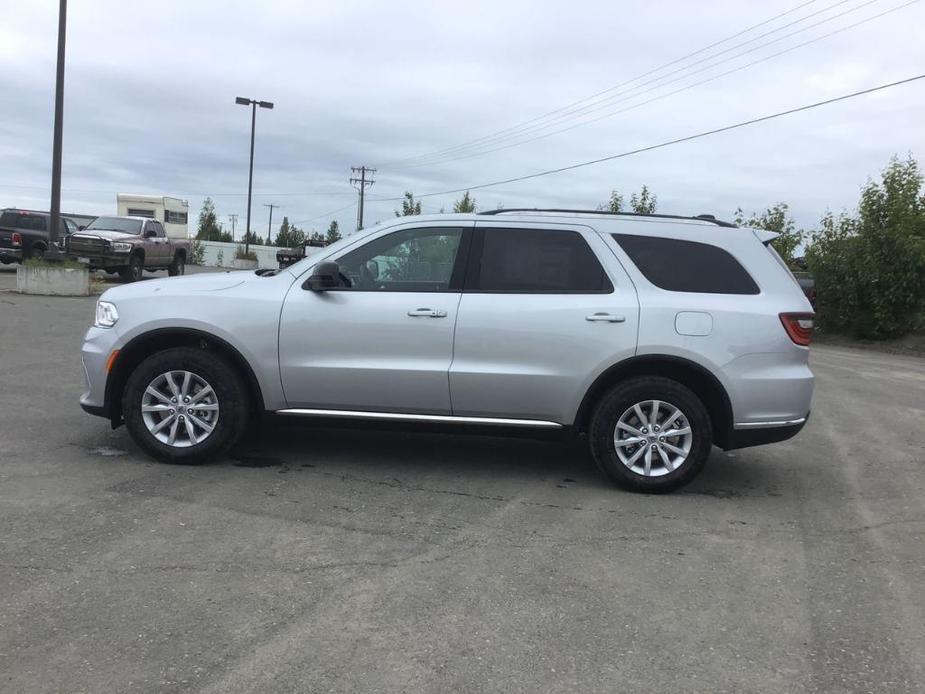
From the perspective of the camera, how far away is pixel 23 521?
4406 mm

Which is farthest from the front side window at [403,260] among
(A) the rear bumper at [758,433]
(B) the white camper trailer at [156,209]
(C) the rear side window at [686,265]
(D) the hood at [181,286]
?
(B) the white camper trailer at [156,209]

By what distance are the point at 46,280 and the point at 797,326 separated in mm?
17323

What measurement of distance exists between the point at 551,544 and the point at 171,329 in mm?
2971

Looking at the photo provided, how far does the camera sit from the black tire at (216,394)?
5578mm

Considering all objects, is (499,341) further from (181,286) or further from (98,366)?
(98,366)

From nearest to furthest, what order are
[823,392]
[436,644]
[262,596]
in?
[436,644]
[262,596]
[823,392]

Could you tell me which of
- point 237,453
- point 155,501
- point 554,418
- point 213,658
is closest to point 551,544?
point 554,418

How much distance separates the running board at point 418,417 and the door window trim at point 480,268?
2.81 ft

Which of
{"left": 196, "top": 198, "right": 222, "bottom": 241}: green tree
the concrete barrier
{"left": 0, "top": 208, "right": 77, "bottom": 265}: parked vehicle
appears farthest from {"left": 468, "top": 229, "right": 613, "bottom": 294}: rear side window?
{"left": 196, "top": 198, "right": 222, "bottom": 241}: green tree

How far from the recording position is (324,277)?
5.44 meters

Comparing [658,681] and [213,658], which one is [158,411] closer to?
[213,658]

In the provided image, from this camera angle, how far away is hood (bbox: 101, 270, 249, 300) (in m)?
5.70

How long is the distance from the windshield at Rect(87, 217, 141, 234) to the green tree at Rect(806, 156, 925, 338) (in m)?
19.3

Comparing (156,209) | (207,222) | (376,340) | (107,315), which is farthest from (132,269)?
(207,222)
